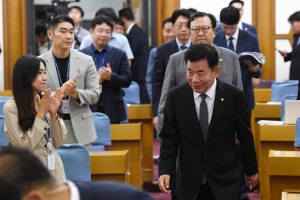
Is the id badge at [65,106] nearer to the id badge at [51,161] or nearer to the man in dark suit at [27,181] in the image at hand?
the id badge at [51,161]

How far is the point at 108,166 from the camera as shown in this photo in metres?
4.65

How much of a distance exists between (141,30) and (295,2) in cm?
214

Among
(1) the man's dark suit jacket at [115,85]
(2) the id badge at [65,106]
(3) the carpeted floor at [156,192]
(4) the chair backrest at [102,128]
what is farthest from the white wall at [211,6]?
(2) the id badge at [65,106]

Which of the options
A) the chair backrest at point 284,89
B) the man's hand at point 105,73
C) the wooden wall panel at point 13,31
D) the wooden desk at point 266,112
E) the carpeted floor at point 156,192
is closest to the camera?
the man's hand at point 105,73

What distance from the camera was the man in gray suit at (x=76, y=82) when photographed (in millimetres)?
4750

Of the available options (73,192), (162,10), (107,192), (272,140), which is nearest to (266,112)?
(272,140)

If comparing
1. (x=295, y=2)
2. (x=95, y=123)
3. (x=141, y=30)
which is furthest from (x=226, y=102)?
(x=295, y=2)

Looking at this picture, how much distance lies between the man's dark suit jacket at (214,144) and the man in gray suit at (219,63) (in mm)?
635

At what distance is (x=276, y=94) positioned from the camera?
23.5 ft

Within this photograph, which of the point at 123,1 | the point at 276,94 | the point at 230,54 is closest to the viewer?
the point at 230,54

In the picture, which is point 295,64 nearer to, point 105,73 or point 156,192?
point 156,192

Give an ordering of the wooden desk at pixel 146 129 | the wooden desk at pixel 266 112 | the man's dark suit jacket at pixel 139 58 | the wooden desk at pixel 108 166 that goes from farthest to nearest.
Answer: the man's dark suit jacket at pixel 139 58, the wooden desk at pixel 146 129, the wooden desk at pixel 266 112, the wooden desk at pixel 108 166

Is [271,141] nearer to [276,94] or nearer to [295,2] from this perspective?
[276,94]

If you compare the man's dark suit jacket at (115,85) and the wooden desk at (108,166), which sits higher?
the man's dark suit jacket at (115,85)
